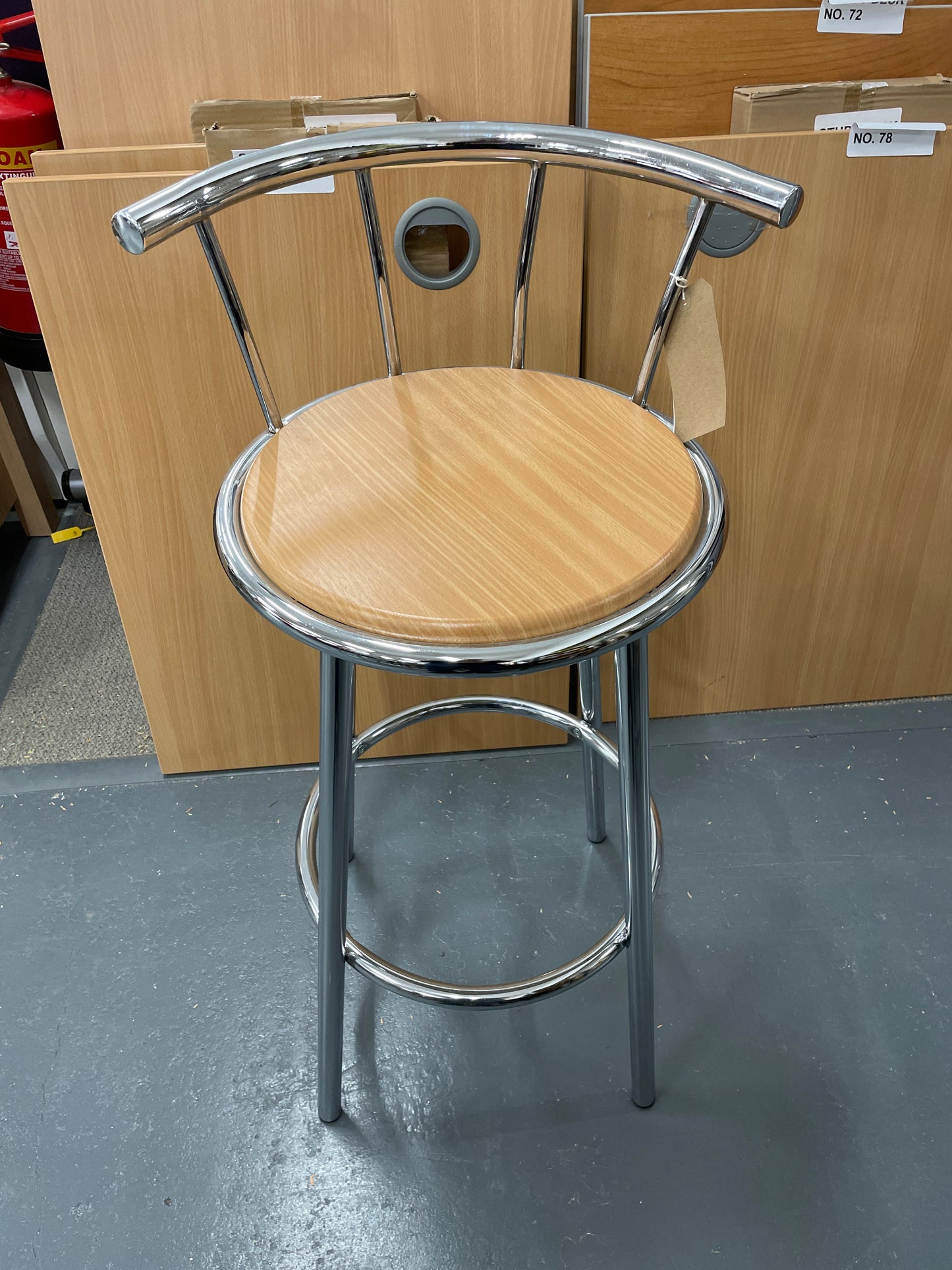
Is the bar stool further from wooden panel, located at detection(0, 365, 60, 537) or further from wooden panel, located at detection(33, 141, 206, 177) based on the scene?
wooden panel, located at detection(0, 365, 60, 537)

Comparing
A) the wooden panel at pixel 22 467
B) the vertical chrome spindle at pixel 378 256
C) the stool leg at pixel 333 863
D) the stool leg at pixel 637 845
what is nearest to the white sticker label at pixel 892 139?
the vertical chrome spindle at pixel 378 256

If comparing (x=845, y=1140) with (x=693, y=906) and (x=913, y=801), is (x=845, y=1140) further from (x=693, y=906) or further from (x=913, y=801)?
(x=913, y=801)

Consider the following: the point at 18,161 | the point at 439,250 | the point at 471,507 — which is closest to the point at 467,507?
the point at 471,507

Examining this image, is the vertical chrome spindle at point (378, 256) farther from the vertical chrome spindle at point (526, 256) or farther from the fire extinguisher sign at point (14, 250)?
the fire extinguisher sign at point (14, 250)

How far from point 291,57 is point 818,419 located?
29.5 inches

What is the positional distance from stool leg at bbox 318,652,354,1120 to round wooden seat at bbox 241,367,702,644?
9cm

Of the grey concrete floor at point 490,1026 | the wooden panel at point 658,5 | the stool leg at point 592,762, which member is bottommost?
the grey concrete floor at point 490,1026

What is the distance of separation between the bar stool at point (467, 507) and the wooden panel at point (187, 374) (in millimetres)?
188

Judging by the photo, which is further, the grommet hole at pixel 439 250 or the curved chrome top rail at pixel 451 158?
the grommet hole at pixel 439 250

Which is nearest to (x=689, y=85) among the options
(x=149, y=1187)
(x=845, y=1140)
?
(x=845, y=1140)

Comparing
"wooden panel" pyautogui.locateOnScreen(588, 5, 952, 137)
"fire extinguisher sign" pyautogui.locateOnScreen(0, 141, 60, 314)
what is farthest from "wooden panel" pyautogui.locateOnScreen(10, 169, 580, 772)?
"fire extinguisher sign" pyautogui.locateOnScreen(0, 141, 60, 314)

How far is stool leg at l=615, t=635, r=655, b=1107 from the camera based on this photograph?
2.66 ft

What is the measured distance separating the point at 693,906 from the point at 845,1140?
12.5 inches

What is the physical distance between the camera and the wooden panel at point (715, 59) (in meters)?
1.02
